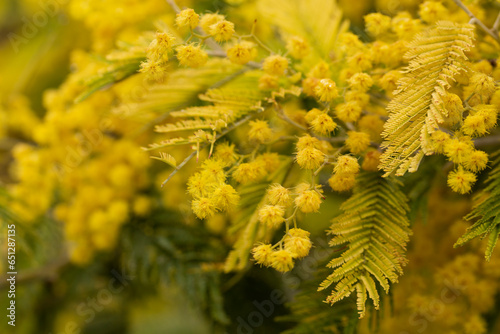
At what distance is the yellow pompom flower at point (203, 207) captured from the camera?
58 cm

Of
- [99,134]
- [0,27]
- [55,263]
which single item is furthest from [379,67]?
[0,27]

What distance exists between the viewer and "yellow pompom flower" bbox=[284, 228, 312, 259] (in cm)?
55

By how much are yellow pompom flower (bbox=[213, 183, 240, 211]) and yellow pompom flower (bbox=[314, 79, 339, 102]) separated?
0.19 m

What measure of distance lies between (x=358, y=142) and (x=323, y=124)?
2.5 inches

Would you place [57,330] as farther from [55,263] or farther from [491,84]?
[491,84]

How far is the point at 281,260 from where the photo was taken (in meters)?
0.54

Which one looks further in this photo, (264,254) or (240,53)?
(240,53)

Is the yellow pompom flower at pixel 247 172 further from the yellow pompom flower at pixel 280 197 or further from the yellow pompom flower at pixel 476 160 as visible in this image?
the yellow pompom flower at pixel 476 160

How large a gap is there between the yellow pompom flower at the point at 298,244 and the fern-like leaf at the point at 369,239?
2.1 inches

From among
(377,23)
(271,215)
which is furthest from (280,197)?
(377,23)

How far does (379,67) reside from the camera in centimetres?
75

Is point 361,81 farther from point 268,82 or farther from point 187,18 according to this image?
point 187,18

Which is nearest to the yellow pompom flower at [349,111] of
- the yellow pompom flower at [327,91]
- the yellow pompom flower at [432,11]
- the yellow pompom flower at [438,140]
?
the yellow pompom flower at [327,91]

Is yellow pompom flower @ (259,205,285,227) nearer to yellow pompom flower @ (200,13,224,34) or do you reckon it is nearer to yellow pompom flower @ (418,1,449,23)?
yellow pompom flower @ (200,13,224,34)
